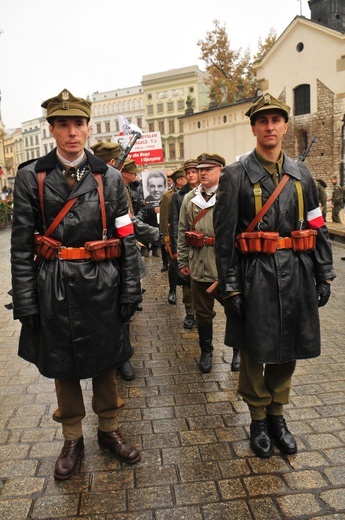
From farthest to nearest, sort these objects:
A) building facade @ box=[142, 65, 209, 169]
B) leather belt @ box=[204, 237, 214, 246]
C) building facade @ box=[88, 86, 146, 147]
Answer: building facade @ box=[88, 86, 146, 147] → building facade @ box=[142, 65, 209, 169] → leather belt @ box=[204, 237, 214, 246]

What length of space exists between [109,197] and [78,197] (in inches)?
8.5

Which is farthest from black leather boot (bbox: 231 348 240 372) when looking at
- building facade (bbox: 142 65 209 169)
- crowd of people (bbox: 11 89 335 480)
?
building facade (bbox: 142 65 209 169)

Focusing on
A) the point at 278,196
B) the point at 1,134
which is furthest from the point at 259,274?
the point at 1,134

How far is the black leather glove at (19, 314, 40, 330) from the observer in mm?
2897

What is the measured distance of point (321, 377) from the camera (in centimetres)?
452

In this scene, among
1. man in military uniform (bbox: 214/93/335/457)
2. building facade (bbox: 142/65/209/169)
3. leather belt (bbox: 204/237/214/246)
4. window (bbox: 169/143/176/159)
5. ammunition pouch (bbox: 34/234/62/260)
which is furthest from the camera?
window (bbox: 169/143/176/159)

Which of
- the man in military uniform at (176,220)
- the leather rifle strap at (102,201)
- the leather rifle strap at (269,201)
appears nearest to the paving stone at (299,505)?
the leather rifle strap at (269,201)

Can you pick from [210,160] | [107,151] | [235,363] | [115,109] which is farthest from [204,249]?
[115,109]

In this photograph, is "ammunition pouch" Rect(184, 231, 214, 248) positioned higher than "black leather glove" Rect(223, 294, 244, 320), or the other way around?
"ammunition pouch" Rect(184, 231, 214, 248)

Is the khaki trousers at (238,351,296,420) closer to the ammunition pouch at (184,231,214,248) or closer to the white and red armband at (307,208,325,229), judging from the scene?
the white and red armband at (307,208,325,229)

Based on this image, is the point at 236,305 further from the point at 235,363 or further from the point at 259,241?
the point at 235,363

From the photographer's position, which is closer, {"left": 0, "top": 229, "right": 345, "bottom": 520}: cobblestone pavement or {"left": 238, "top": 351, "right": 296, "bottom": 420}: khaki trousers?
{"left": 0, "top": 229, "right": 345, "bottom": 520}: cobblestone pavement

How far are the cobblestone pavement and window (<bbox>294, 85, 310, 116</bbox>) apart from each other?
1044 inches

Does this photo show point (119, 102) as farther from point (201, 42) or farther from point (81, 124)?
point (81, 124)
